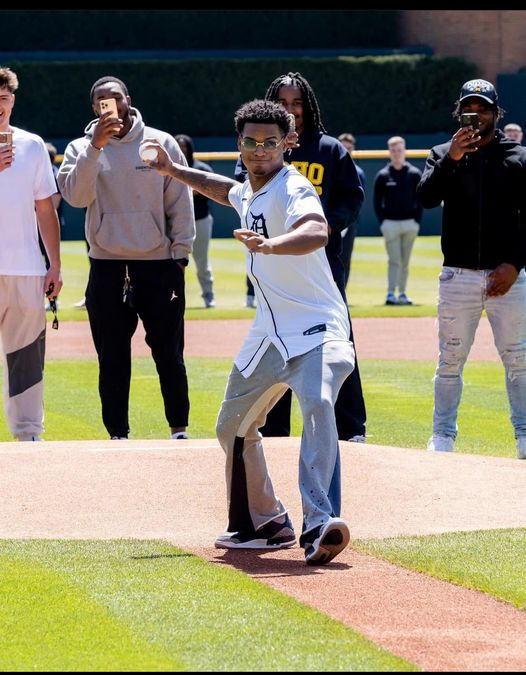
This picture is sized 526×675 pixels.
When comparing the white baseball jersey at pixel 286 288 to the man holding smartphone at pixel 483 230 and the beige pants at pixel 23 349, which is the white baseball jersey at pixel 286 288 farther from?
the beige pants at pixel 23 349

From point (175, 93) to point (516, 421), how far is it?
32.0 metres

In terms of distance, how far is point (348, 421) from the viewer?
8664 mm

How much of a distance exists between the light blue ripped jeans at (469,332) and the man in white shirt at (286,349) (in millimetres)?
2440

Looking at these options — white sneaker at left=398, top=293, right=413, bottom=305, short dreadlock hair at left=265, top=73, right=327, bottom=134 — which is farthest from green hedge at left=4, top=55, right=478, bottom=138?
short dreadlock hair at left=265, top=73, right=327, bottom=134

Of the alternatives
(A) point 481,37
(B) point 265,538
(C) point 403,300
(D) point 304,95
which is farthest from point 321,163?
(A) point 481,37

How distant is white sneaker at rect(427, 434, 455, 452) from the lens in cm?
848

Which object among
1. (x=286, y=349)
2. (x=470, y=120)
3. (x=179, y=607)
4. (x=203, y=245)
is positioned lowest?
(x=203, y=245)

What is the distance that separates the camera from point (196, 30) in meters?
43.6

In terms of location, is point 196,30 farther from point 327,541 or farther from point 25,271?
point 327,541

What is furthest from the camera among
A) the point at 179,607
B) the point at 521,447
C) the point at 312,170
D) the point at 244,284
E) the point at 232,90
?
the point at 232,90

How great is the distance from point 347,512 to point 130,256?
2628 mm

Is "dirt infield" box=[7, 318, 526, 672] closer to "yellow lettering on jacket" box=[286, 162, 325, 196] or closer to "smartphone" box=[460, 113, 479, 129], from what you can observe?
"yellow lettering on jacket" box=[286, 162, 325, 196]

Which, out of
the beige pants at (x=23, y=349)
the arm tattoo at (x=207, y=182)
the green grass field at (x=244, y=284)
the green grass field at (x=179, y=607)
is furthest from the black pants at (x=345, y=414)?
the green grass field at (x=244, y=284)

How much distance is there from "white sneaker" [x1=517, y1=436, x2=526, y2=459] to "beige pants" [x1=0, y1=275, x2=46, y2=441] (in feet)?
9.58
